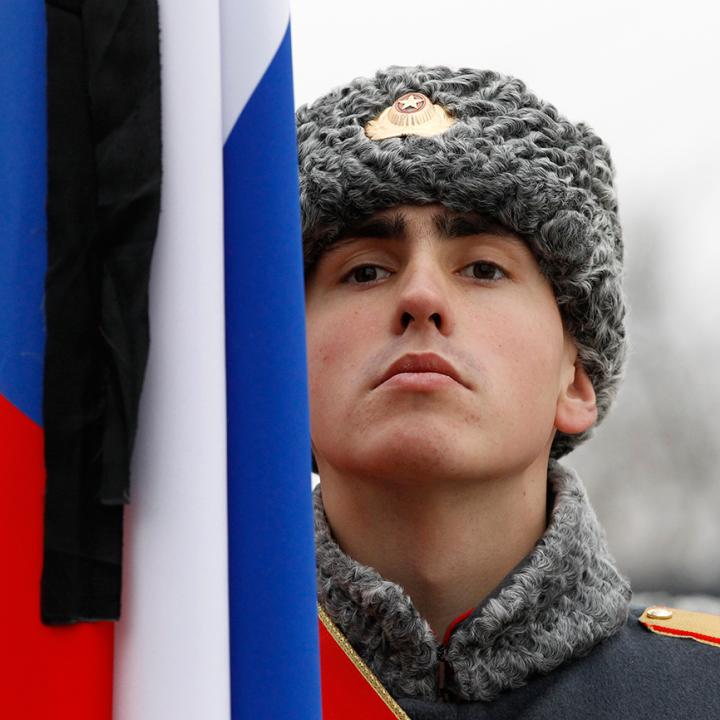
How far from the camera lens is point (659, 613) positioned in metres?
2.17

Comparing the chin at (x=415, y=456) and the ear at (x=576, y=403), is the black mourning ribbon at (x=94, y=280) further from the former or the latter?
the ear at (x=576, y=403)

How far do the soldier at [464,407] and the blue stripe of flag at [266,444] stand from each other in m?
0.75

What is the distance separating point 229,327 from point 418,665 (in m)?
0.97

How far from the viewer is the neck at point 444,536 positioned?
6.45 feet

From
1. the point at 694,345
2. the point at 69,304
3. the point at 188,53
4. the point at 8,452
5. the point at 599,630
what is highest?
the point at 694,345

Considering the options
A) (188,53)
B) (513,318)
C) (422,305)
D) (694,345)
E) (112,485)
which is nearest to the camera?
(112,485)

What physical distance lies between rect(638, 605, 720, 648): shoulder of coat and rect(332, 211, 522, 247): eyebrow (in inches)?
28.7

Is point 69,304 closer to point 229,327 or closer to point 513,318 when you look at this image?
point 229,327

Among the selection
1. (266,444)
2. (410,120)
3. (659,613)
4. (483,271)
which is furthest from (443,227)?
(266,444)

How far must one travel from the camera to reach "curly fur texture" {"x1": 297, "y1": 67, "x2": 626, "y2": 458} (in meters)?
1.95

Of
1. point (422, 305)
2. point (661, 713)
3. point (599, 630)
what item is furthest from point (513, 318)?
point (661, 713)

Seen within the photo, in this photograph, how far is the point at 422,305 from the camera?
1.83 meters

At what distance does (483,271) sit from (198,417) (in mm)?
1060

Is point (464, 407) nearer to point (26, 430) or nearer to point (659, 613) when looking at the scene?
point (659, 613)
